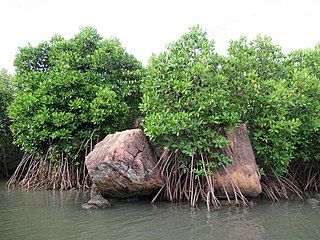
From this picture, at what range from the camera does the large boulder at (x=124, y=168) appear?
954cm

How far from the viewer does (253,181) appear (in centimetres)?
967

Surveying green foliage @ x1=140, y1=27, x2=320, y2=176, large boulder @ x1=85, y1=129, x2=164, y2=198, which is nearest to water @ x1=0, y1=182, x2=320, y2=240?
large boulder @ x1=85, y1=129, x2=164, y2=198

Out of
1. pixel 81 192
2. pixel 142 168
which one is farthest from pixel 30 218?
pixel 81 192

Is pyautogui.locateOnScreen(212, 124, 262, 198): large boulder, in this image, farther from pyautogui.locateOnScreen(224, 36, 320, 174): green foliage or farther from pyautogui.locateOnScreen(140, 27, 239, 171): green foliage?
pyautogui.locateOnScreen(224, 36, 320, 174): green foliage

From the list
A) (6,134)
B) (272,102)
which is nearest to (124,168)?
(272,102)

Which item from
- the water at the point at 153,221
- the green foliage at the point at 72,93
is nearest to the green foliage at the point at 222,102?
the water at the point at 153,221

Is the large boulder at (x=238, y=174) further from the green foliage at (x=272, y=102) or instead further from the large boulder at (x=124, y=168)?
the large boulder at (x=124, y=168)

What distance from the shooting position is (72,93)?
12289 mm

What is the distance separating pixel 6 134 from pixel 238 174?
10.1 m

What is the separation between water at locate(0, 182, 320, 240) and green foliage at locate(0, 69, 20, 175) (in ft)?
20.4

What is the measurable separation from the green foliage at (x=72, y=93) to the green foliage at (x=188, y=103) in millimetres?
2487

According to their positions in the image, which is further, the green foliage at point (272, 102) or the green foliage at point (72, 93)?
the green foliage at point (72, 93)

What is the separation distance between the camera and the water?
6.72m

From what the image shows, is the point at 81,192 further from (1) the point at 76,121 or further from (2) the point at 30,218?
(2) the point at 30,218
